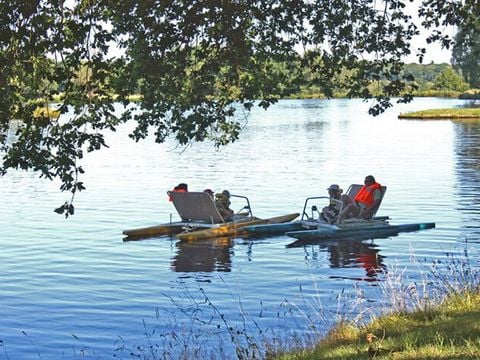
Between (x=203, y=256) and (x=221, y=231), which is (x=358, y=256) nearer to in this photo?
(x=203, y=256)

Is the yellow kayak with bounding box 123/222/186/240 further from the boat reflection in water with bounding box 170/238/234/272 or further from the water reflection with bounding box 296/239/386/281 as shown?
the water reflection with bounding box 296/239/386/281

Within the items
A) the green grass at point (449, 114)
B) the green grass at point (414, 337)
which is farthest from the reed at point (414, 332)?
the green grass at point (449, 114)

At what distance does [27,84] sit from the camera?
1025cm

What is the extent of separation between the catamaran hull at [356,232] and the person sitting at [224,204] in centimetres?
229

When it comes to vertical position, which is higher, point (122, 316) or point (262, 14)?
point (262, 14)

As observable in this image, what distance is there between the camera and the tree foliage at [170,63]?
9.75 meters

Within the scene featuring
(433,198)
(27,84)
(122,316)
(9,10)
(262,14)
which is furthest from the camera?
(433,198)

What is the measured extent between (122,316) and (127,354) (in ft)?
9.68

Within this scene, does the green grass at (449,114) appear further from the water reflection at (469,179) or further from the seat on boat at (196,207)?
the seat on boat at (196,207)

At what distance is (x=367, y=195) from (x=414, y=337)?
17935 millimetres

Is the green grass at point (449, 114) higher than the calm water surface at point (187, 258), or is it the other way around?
the green grass at point (449, 114)

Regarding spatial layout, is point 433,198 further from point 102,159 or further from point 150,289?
point 102,159

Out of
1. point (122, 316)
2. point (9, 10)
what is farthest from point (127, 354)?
point (9, 10)

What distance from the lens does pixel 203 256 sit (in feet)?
81.3
